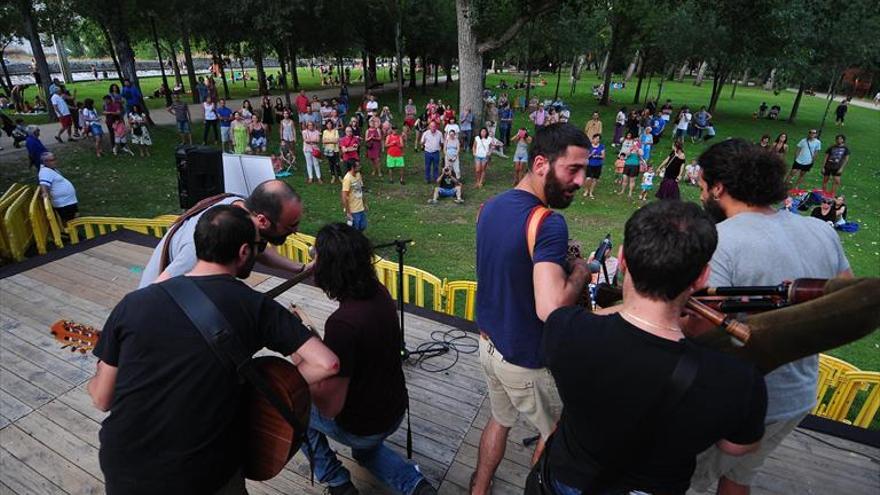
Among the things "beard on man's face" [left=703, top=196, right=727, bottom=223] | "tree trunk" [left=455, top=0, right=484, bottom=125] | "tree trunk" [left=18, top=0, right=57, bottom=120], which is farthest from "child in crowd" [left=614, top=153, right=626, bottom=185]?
"tree trunk" [left=18, top=0, right=57, bottom=120]

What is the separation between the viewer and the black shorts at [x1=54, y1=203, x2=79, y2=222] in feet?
26.2

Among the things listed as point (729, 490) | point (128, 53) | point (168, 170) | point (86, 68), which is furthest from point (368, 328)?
point (86, 68)

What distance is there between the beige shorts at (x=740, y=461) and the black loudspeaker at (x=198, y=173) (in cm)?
541

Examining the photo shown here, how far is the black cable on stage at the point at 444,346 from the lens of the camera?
4578mm

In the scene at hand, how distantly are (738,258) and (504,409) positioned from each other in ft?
4.86

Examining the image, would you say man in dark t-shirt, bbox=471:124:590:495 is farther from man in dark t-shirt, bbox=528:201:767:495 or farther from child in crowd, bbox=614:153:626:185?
child in crowd, bbox=614:153:626:185

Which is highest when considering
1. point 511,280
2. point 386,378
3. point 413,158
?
point 511,280

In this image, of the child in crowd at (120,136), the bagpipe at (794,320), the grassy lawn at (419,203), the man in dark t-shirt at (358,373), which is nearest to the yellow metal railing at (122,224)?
the grassy lawn at (419,203)

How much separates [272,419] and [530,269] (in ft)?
4.53

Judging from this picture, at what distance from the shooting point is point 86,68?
57031mm

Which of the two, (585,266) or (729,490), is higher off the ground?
(585,266)

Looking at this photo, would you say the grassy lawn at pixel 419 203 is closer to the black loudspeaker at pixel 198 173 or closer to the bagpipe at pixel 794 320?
the black loudspeaker at pixel 198 173

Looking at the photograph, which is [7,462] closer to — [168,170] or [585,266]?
[585,266]

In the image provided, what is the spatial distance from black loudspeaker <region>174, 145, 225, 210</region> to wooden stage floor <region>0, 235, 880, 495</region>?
171cm
